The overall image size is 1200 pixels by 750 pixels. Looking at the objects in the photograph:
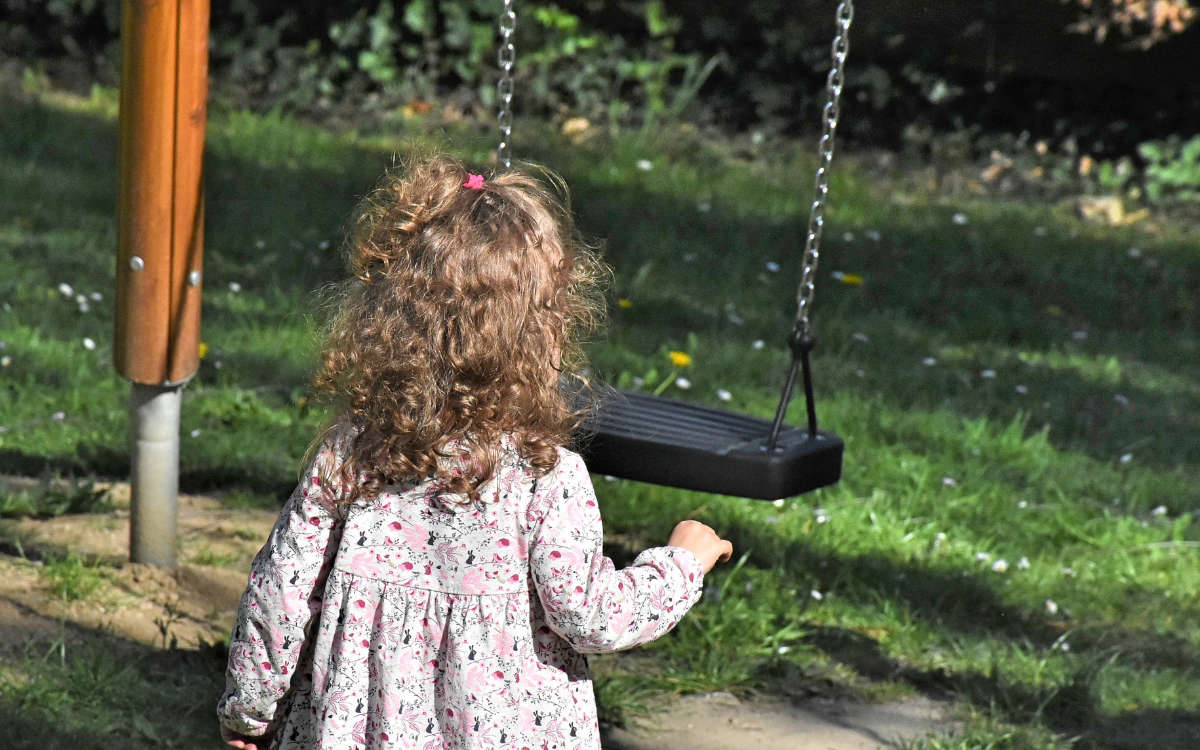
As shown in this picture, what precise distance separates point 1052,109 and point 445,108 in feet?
9.50

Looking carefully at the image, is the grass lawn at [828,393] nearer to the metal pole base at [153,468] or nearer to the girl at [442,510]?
the metal pole base at [153,468]

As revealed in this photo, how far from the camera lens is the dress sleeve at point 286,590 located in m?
1.70

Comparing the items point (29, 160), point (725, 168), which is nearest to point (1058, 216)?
point (725, 168)

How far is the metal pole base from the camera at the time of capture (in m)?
2.78

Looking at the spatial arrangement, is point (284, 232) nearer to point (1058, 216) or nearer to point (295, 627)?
point (1058, 216)

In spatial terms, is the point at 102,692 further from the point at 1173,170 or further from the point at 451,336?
the point at 1173,170

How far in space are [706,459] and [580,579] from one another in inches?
27.5

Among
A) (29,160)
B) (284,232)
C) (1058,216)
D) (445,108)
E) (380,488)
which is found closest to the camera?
(380,488)

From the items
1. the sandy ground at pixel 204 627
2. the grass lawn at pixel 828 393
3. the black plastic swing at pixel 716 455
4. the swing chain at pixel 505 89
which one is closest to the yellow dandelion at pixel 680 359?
the grass lawn at pixel 828 393

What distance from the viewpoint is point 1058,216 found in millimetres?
6488

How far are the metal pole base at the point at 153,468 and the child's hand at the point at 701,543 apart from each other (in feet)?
4.20

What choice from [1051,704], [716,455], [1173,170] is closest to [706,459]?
[716,455]

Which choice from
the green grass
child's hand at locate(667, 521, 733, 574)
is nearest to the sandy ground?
the green grass

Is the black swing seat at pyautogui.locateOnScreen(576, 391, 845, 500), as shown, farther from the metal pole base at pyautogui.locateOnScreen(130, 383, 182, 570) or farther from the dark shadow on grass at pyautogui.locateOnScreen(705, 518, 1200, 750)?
the metal pole base at pyautogui.locateOnScreen(130, 383, 182, 570)
